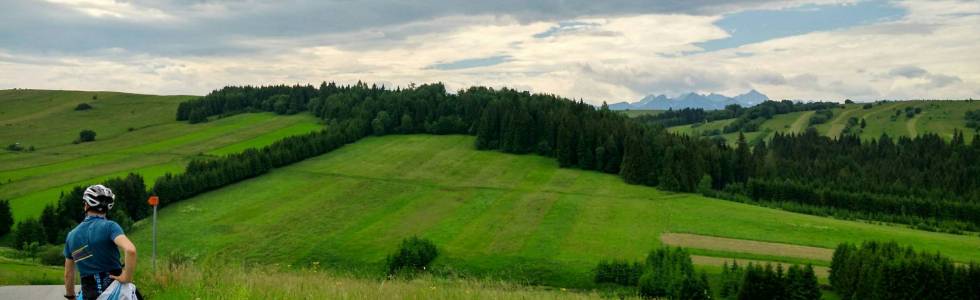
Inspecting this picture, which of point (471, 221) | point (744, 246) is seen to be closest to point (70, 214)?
point (471, 221)

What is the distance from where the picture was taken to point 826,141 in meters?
189

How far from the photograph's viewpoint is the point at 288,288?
13.4 meters

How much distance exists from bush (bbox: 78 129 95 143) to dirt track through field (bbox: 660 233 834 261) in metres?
128

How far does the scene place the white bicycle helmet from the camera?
1020 centimetres

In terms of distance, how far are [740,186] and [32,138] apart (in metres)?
143

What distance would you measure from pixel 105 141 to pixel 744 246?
132 meters

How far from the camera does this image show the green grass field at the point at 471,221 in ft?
238

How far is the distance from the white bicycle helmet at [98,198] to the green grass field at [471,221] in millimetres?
48137

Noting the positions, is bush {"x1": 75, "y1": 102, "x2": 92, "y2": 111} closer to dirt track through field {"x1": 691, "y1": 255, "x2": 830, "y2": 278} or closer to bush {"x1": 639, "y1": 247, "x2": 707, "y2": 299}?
dirt track through field {"x1": 691, "y1": 255, "x2": 830, "y2": 278}

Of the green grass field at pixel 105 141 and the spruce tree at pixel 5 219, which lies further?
the green grass field at pixel 105 141

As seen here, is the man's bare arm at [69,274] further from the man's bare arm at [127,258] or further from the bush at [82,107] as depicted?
the bush at [82,107]

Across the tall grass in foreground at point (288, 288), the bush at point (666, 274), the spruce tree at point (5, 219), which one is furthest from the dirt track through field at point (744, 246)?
the spruce tree at point (5, 219)

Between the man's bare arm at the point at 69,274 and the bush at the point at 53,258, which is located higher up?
the man's bare arm at the point at 69,274

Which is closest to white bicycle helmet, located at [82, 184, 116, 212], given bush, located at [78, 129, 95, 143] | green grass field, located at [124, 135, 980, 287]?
green grass field, located at [124, 135, 980, 287]
